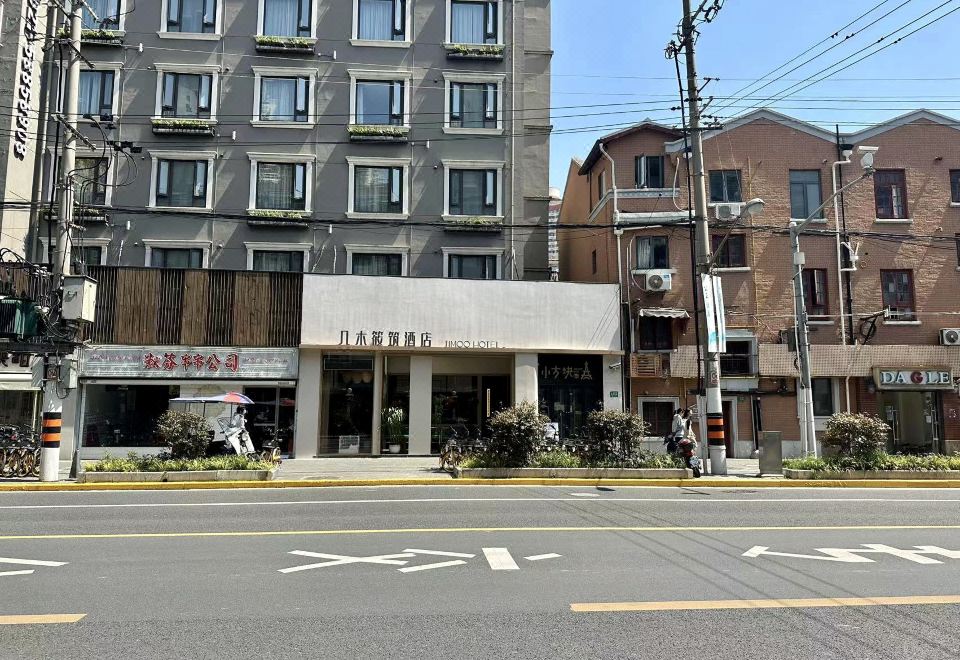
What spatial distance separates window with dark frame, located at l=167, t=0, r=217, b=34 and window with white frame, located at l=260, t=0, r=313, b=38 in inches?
69.1

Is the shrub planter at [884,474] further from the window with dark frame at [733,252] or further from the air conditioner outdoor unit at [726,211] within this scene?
the air conditioner outdoor unit at [726,211]

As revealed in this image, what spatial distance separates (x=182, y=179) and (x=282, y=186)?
11.0 feet

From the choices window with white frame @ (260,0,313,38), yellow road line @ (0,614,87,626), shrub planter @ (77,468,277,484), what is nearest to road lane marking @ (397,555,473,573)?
yellow road line @ (0,614,87,626)

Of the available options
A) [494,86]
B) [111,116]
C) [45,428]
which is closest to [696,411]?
[494,86]

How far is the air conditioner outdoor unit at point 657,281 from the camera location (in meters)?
23.7

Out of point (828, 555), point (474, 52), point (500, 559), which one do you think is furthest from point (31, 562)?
point (474, 52)

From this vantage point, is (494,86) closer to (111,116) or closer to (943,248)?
(111,116)

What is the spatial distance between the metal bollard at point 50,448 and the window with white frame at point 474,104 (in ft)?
52.0

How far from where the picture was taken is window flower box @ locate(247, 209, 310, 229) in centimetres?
2391

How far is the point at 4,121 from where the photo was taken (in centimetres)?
2239

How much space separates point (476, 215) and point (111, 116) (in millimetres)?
12749

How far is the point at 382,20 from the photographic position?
85.4ft

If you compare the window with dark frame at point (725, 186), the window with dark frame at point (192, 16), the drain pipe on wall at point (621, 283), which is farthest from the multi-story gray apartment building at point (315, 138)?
the window with dark frame at point (725, 186)

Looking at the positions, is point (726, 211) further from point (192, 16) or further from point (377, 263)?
point (192, 16)
